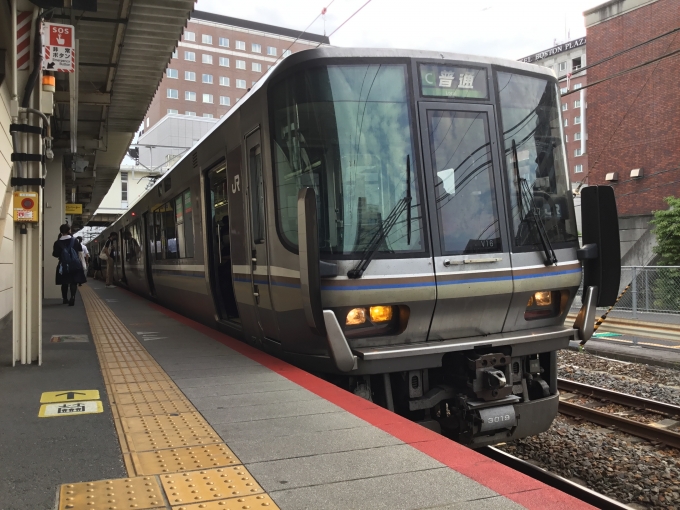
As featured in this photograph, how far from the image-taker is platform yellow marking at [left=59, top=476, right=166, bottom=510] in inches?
114

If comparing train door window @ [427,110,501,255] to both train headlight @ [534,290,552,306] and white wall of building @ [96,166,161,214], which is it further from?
white wall of building @ [96,166,161,214]

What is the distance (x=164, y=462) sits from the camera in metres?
3.49

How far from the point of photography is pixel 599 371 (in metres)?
9.69

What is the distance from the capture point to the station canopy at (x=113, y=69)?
31.3 feet

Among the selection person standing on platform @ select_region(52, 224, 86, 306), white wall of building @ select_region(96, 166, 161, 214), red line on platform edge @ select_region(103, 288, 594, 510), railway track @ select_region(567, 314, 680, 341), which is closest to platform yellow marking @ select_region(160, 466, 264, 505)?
red line on platform edge @ select_region(103, 288, 594, 510)

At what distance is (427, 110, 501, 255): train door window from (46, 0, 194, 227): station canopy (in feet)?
15.2

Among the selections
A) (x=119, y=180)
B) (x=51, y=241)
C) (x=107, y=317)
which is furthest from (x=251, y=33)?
(x=107, y=317)

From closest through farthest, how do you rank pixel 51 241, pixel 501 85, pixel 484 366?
pixel 484 366 → pixel 501 85 → pixel 51 241

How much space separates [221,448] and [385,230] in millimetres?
2003

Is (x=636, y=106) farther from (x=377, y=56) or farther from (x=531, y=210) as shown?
(x=377, y=56)

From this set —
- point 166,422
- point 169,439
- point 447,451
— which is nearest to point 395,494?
point 447,451

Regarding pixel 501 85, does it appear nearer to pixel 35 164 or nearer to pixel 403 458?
pixel 403 458

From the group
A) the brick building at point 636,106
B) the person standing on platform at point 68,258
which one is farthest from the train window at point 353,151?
the brick building at point 636,106

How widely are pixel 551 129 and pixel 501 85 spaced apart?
0.61m
